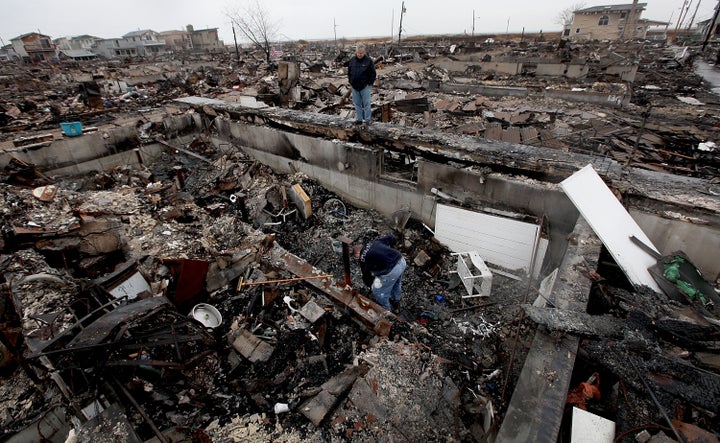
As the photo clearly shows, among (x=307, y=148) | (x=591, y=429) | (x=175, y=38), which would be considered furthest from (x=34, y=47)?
(x=591, y=429)

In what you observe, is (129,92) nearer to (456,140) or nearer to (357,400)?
(456,140)

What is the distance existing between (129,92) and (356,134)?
52.2 feet

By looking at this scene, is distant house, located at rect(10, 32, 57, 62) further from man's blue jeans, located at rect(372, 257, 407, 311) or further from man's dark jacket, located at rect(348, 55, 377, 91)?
man's blue jeans, located at rect(372, 257, 407, 311)

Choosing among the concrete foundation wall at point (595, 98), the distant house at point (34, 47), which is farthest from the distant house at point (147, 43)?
the concrete foundation wall at point (595, 98)

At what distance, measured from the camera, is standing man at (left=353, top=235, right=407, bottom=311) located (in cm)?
452

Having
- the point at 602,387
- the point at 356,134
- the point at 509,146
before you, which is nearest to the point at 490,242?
the point at 509,146

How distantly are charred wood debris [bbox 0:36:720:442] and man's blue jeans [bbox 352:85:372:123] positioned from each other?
79.6 inches

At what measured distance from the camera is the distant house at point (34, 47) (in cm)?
4166

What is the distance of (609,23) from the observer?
43188 mm

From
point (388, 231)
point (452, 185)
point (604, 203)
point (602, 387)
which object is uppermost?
point (604, 203)

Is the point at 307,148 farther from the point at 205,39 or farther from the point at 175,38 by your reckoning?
the point at 175,38

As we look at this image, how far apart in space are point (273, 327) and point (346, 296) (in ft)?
3.52

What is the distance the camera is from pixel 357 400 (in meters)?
3.17

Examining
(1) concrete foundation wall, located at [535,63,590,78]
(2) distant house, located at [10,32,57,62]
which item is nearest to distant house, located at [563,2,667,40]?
(1) concrete foundation wall, located at [535,63,590,78]
